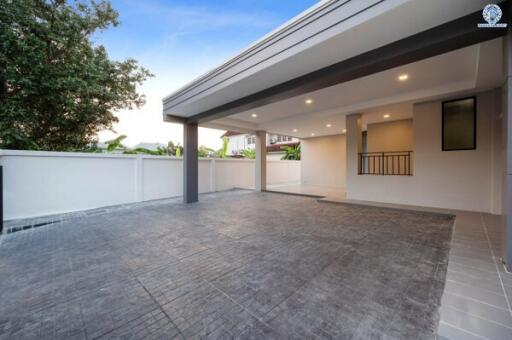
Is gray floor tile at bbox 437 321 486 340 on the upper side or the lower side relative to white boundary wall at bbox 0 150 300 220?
lower

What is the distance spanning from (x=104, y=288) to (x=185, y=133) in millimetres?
5420

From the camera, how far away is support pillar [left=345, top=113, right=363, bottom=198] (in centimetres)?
681

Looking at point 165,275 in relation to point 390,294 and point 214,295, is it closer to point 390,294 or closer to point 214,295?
point 214,295

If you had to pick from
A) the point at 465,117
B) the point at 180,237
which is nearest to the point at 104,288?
the point at 180,237

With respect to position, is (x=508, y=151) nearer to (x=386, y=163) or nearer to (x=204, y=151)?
(x=386, y=163)

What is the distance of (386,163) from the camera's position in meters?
8.02

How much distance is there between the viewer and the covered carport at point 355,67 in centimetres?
231

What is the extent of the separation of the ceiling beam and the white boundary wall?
17.8ft

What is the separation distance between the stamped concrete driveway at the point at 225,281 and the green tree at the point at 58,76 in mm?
4080

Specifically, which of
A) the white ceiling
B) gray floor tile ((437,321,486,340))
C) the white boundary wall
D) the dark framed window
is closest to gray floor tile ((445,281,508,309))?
gray floor tile ((437,321,486,340))

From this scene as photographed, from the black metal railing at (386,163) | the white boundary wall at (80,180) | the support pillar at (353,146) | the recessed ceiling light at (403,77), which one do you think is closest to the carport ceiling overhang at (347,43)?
the recessed ceiling light at (403,77)

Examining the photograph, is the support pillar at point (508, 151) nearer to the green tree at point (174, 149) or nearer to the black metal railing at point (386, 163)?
the black metal railing at point (386, 163)

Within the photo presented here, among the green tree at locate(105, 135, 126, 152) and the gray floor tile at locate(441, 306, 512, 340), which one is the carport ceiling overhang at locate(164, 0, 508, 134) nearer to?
the gray floor tile at locate(441, 306, 512, 340)

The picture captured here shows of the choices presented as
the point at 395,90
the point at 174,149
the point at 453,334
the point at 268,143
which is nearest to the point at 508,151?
the point at 453,334
